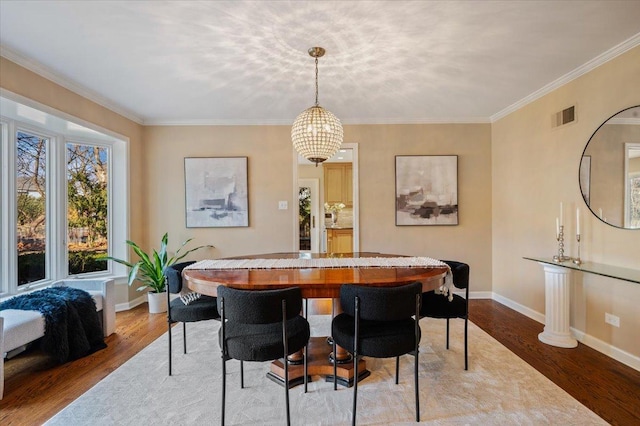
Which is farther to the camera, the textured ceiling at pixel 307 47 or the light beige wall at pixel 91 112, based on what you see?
the light beige wall at pixel 91 112

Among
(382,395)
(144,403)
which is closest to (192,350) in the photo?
(144,403)

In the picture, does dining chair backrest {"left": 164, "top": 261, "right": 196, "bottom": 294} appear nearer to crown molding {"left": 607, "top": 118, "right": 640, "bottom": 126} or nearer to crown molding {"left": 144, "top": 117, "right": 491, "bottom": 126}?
crown molding {"left": 144, "top": 117, "right": 491, "bottom": 126}

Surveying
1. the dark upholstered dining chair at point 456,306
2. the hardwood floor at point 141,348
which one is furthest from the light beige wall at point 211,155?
the dark upholstered dining chair at point 456,306

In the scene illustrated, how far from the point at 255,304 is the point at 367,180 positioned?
3.13 m

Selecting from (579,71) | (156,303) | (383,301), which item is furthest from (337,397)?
(579,71)

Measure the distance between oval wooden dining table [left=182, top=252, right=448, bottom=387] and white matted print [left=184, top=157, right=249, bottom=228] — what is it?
224 cm

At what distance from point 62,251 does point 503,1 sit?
184 inches

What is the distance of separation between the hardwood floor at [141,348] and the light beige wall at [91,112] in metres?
1.45

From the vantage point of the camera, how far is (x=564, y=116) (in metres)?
3.18

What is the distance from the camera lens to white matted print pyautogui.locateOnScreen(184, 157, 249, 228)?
4445 millimetres

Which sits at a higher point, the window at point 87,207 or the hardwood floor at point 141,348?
the window at point 87,207

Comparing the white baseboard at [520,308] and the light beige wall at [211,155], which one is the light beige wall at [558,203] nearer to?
the white baseboard at [520,308]

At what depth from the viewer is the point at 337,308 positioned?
2.42m

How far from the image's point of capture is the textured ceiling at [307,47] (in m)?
2.07
